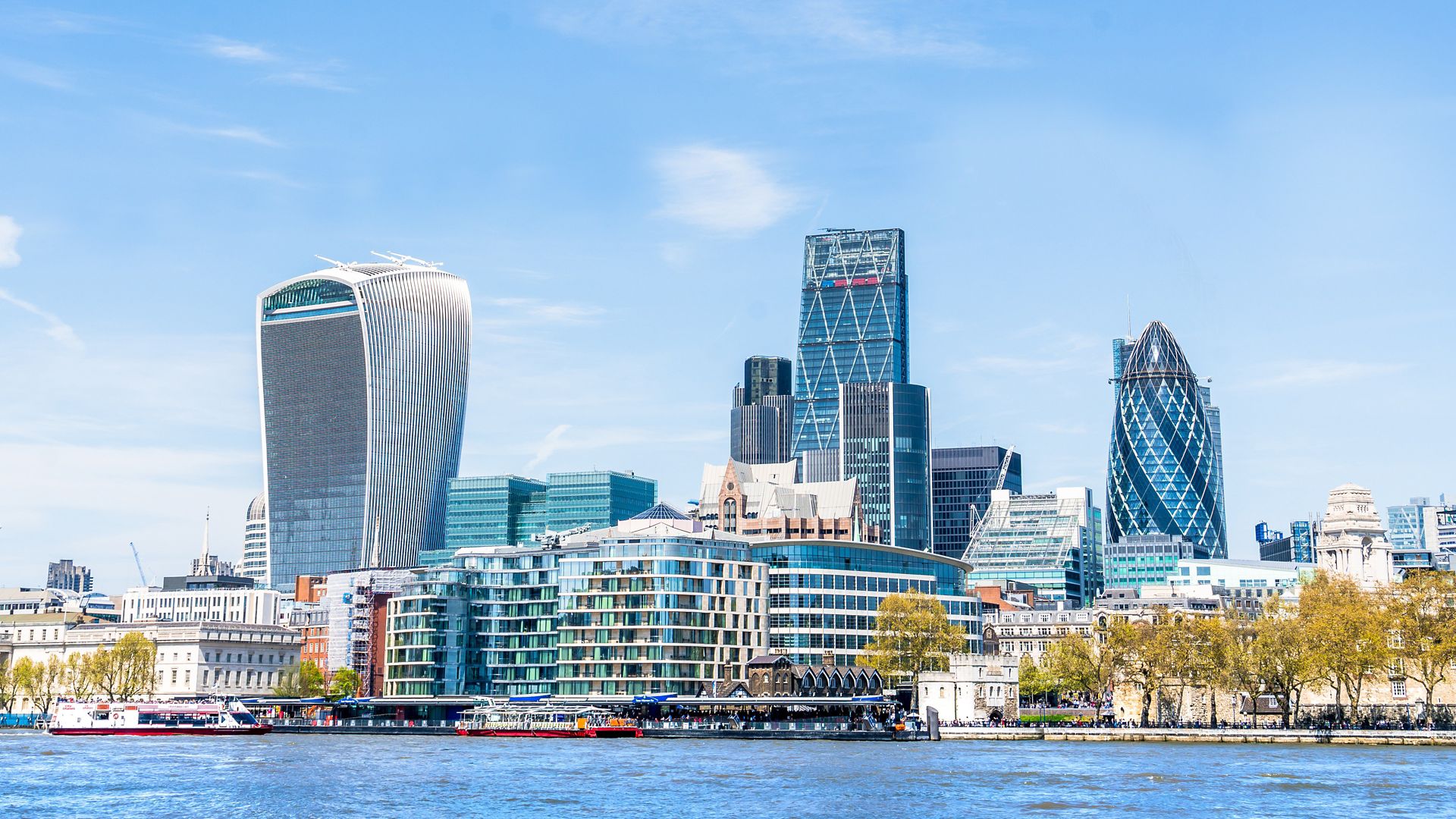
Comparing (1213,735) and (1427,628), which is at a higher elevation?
(1427,628)

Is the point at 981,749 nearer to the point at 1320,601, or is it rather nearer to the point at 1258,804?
the point at 1320,601

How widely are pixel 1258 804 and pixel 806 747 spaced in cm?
6670

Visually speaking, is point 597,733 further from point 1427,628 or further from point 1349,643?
point 1427,628

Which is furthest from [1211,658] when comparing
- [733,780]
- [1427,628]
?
[733,780]

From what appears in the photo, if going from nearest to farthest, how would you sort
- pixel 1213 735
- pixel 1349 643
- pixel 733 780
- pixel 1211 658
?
1. pixel 733 780
2. pixel 1213 735
3. pixel 1349 643
4. pixel 1211 658

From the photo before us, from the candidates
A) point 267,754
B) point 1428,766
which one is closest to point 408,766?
point 267,754

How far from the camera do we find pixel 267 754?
159m

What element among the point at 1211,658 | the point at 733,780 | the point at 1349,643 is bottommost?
the point at 733,780

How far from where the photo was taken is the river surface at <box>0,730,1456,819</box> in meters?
106

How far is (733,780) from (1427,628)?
9351 centimetres

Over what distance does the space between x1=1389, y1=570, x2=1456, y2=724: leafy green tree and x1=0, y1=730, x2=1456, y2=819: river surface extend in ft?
61.7

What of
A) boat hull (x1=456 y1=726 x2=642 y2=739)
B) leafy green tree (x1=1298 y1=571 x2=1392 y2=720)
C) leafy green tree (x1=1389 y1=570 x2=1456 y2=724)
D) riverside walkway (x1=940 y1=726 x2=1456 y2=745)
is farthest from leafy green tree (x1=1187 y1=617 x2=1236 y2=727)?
boat hull (x1=456 y1=726 x2=642 y2=739)

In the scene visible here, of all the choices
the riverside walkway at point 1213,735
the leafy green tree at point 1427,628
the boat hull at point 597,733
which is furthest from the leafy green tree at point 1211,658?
the boat hull at point 597,733

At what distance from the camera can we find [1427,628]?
186 metres
